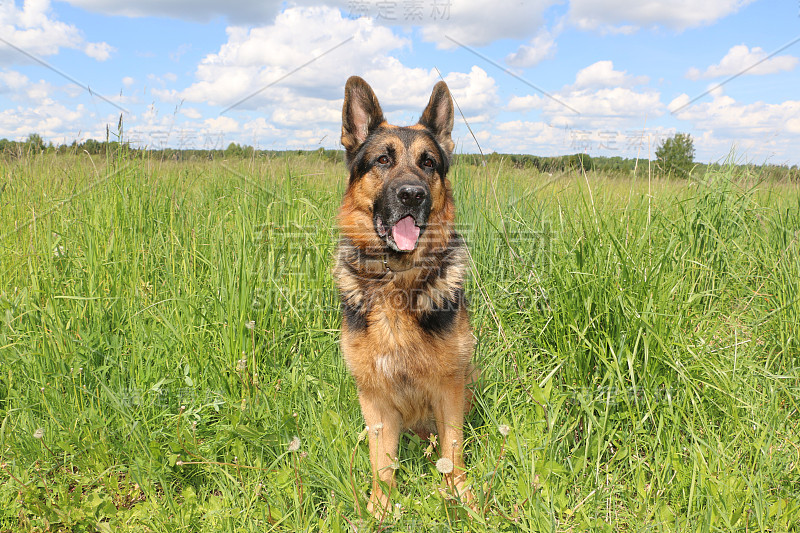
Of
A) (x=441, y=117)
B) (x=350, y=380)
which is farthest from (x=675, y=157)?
(x=350, y=380)

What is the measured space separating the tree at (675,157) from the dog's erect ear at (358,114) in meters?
2.64

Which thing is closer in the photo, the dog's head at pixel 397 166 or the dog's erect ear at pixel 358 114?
the dog's head at pixel 397 166

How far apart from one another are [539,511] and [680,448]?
105cm

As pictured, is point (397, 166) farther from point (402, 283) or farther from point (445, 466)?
point (445, 466)

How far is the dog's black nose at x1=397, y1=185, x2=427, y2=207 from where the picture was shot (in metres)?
2.83

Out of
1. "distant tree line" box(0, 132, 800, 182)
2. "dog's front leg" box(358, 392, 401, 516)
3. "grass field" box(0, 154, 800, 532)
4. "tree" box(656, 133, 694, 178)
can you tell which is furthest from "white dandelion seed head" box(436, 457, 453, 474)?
"tree" box(656, 133, 694, 178)

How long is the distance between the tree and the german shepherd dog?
216cm

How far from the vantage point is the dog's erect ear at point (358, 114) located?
131 inches

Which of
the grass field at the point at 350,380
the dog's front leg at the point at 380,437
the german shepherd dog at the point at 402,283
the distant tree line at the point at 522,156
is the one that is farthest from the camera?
the distant tree line at the point at 522,156

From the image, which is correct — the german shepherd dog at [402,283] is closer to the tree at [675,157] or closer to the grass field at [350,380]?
the grass field at [350,380]

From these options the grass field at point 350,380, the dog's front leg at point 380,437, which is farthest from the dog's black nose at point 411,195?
the dog's front leg at point 380,437

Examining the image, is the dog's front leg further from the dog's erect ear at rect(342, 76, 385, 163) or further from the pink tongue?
the dog's erect ear at rect(342, 76, 385, 163)

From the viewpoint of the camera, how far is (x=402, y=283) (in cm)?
288

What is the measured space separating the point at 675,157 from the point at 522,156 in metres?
1.69
